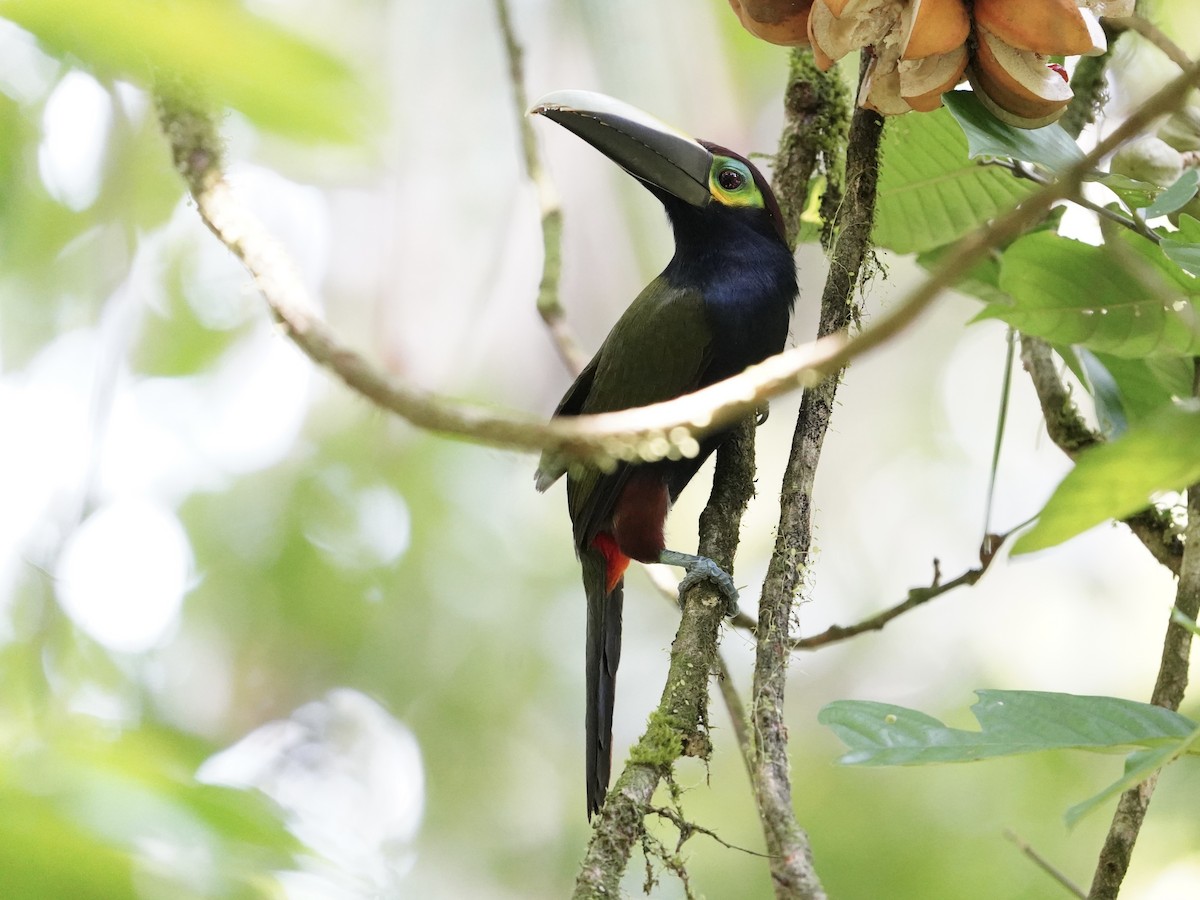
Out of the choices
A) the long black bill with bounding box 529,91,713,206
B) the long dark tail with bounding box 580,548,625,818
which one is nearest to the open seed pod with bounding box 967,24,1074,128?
the long black bill with bounding box 529,91,713,206

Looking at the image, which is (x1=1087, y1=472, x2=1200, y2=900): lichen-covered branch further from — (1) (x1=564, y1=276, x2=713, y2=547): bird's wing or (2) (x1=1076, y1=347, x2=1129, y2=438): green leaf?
(1) (x1=564, y1=276, x2=713, y2=547): bird's wing

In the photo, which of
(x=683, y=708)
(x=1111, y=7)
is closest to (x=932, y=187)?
(x=1111, y=7)

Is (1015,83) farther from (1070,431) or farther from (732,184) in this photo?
(732,184)

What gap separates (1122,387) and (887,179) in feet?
1.97

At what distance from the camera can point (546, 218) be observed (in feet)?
8.98

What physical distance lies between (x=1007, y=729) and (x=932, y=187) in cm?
129

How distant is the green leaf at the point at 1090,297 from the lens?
174cm

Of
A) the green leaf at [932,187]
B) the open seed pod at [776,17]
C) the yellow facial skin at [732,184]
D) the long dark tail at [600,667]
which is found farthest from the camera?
the yellow facial skin at [732,184]

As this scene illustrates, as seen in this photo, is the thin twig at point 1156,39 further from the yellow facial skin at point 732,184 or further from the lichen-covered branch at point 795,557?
the yellow facial skin at point 732,184

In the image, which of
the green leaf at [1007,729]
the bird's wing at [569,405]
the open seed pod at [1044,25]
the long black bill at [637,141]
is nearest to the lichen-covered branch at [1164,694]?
the green leaf at [1007,729]

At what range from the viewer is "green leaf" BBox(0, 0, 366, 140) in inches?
25.0

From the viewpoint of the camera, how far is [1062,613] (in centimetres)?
675

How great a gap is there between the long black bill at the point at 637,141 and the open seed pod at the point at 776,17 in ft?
3.06

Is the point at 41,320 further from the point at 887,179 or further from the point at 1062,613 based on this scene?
the point at 1062,613
